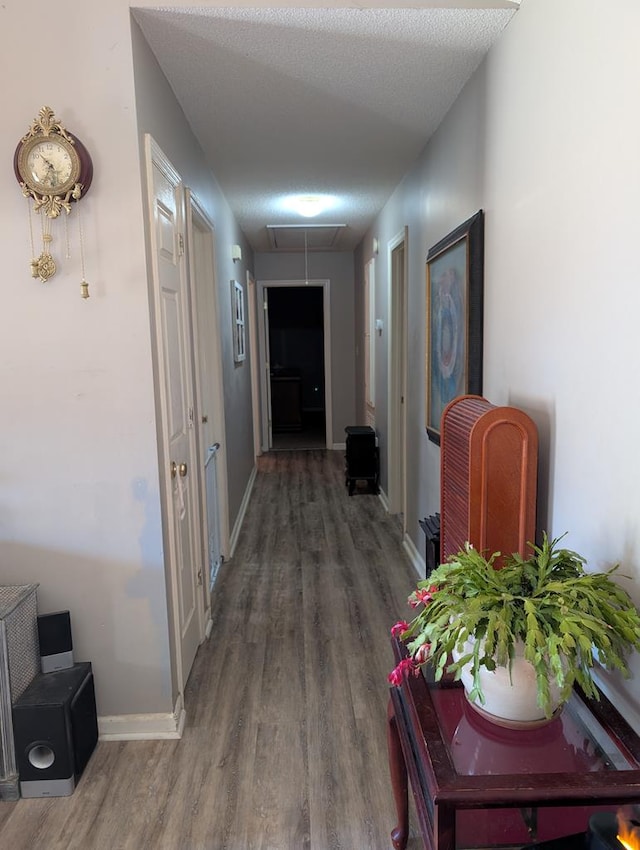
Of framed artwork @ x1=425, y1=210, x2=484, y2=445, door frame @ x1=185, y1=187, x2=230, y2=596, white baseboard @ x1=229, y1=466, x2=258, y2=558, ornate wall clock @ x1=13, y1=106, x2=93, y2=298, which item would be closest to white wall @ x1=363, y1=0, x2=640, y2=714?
framed artwork @ x1=425, y1=210, x2=484, y2=445

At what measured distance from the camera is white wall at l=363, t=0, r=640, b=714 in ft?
4.00

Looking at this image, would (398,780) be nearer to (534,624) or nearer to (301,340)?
(534,624)

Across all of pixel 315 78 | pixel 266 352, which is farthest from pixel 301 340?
pixel 315 78

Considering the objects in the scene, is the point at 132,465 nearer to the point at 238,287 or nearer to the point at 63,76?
the point at 63,76

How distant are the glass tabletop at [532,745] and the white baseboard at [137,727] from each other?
125cm

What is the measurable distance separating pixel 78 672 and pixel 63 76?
191 centimetres

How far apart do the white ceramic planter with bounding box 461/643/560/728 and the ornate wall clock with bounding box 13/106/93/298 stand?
5.14 ft

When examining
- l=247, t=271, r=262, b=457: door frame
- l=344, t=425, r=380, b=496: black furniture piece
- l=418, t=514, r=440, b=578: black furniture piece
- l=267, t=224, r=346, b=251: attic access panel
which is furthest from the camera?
l=247, t=271, r=262, b=457: door frame

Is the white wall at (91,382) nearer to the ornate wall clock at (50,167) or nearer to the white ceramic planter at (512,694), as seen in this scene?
the ornate wall clock at (50,167)

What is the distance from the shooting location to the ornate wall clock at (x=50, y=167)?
1.76 metres

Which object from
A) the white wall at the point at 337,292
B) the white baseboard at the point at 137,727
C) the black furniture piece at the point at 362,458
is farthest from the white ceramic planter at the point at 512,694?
the white wall at the point at 337,292

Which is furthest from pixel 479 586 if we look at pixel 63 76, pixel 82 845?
pixel 63 76

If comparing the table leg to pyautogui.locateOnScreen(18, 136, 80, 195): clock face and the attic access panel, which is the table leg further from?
the attic access panel

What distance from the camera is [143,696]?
2082 mm
